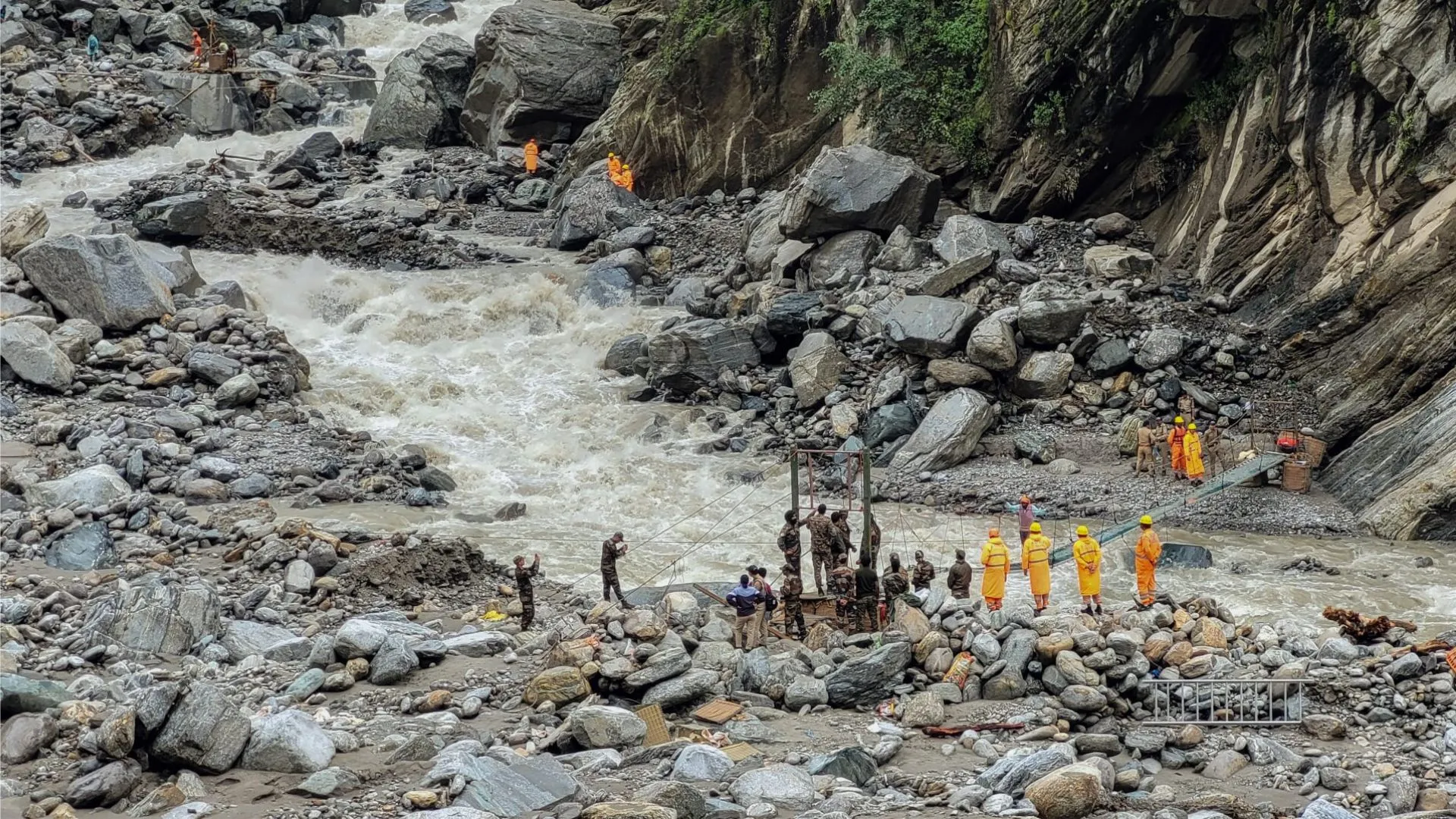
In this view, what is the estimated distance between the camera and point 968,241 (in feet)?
91.0

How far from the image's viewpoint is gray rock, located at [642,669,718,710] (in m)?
13.7

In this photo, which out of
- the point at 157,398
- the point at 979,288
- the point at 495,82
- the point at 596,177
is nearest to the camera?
the point at 157,398

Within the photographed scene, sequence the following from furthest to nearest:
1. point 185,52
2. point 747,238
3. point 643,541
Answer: point 185,52, point 747,238, point 643,541

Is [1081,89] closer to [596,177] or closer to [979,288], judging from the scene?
[979,288]

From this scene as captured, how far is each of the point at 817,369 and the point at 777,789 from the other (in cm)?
1461

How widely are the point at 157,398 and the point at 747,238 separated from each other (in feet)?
44.0

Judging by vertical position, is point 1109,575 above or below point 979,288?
below

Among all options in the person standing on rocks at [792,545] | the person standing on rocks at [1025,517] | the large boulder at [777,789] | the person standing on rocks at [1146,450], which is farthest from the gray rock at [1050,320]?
the large boulder at [777,789]

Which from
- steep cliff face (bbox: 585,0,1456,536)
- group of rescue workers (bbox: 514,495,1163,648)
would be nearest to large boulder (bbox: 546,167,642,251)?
steep cliff face (bbox: 585,0,1456,536)

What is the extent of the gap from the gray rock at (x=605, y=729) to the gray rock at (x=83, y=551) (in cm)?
823

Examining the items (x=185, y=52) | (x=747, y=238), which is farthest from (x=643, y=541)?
(x=185, y=52)

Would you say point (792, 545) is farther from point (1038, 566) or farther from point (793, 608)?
point (1038, 566)

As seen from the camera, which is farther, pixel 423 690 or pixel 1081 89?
pixel 1081 89

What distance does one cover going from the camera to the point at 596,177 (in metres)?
35.8
